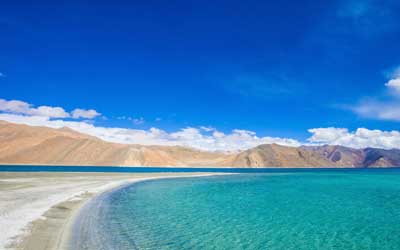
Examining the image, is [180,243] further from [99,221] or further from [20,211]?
[20,211]

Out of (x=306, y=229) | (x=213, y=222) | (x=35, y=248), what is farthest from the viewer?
(x=213, y=222)

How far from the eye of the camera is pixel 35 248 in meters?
12.4

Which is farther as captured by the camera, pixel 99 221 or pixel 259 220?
pixel 259 220

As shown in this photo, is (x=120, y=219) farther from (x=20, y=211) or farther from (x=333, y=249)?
(x=333, y=249)

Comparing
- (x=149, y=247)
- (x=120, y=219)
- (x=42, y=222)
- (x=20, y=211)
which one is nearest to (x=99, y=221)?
(x=120, y=219)

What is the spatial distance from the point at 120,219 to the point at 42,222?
4784 mm

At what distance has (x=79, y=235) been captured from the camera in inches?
607

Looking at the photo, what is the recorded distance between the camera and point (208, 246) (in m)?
14.6

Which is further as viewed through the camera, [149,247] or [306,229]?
[306,229]

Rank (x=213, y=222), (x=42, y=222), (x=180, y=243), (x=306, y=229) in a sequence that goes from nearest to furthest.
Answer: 1. (x=180, y=243)
2. (x=42, y=222)
3. (x=306, y=229)
4. (x=213, y=222)

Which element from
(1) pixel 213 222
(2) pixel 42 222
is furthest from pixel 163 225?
(2) pixel 42 222

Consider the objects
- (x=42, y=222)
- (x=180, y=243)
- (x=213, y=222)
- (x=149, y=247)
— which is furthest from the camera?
(x=213, y=222)

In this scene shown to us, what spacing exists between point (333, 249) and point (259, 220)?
7.24 metres

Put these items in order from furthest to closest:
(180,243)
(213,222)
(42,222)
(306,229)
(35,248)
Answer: (213,222), (306,229), (42,222), (180,243), (35,248)
